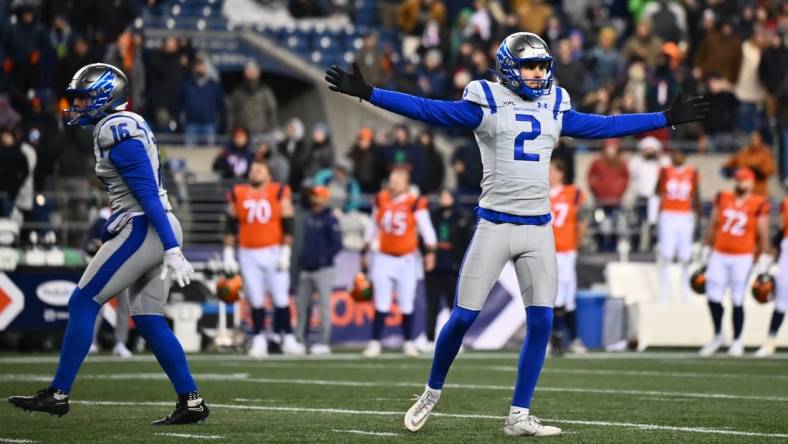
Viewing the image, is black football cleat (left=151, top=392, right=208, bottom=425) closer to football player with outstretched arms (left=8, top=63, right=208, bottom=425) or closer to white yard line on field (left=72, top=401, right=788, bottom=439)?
football player with outstretched arms (left=8, top=63, right=208, bottom=425)

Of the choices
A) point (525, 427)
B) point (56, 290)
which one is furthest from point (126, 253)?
point (56, 290)

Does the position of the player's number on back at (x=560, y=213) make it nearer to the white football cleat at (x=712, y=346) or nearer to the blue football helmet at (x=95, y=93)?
the white football cleat at (x=712, y=346)

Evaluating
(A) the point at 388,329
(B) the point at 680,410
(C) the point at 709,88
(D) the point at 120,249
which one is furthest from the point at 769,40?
(D) the point at 120,249

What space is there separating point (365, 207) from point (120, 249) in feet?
38.7

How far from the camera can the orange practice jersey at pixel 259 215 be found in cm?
1555

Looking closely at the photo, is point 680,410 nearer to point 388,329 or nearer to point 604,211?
point 388,329

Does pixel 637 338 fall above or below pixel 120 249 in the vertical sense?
below

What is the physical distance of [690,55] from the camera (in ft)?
77.6

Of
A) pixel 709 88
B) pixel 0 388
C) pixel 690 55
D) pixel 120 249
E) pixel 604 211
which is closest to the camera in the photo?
pixel 120 249

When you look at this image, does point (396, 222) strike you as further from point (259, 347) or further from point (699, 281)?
point (699, 281)

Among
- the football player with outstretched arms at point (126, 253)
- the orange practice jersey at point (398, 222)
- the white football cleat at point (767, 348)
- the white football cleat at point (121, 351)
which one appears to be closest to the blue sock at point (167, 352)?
the football player with outstretched arms at point (126, 253)

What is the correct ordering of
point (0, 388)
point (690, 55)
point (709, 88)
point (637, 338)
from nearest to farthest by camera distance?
1. point (0, 388)
2. point (637, 338)
3. point (709, 88)
4. point (690, 55)

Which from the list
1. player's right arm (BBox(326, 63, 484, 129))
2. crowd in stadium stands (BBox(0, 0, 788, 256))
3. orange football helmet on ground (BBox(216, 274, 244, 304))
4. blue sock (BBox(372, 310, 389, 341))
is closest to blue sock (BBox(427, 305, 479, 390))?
player's right arm (BBox(326, 63, 484, 129))

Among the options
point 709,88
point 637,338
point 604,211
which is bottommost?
point 637,338
